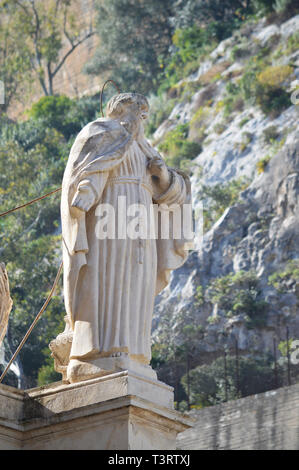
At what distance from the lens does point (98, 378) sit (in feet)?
25.8

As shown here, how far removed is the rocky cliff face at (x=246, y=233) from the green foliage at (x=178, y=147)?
18.7 inches

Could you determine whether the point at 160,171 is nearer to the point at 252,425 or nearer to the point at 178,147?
the point at 252,425

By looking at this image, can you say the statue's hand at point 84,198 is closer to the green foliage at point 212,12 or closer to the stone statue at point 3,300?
the stone statue at point 3,300

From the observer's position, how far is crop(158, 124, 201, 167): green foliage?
4434 centimetres

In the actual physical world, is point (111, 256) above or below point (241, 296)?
below

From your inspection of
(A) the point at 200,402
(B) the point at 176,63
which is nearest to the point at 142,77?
(B) the point at 176,63

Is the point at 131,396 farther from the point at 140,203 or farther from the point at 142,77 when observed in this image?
the point at 142,77

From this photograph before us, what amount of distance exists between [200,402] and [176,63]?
25.8 meters

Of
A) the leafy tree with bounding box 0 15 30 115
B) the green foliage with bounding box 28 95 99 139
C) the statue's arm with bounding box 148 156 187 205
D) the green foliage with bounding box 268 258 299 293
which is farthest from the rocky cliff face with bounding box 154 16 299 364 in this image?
the statue's arm with bounding box 148 156 187 205

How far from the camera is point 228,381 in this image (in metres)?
31.3

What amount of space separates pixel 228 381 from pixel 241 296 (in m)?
5.77

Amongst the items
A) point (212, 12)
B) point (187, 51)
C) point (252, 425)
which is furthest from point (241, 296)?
point (212, 12)

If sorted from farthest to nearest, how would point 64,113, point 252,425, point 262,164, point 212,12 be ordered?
point 64,113
point 212,12
point 262,164
point 252,425

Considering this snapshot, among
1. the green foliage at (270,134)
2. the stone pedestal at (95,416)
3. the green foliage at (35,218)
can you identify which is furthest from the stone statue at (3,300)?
the green foliage at (270,134)
